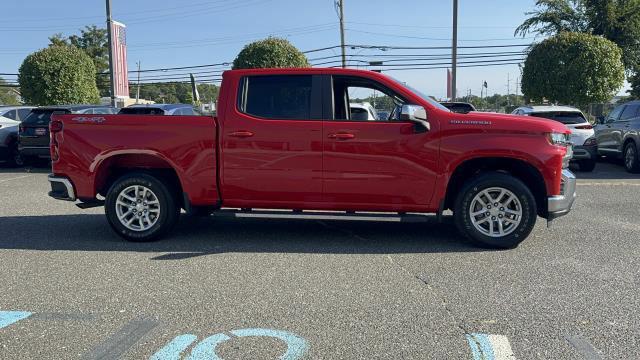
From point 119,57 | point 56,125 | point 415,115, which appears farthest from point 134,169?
point 119,57

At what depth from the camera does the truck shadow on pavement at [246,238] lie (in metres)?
5.96

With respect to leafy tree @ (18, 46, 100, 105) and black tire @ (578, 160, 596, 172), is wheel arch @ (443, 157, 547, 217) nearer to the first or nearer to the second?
black tire @ (578, 160, 596, 172)

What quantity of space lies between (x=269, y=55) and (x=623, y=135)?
13453 millimetres

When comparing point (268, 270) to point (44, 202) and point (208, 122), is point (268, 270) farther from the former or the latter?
point (44, 202)

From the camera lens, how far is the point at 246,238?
21.3ft

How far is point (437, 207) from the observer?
5891 millimetres

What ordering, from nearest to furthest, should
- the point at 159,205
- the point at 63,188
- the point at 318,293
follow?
the point at 318,293
the point at 159,205
the point at 63,188

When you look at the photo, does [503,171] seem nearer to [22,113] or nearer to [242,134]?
[242,134]

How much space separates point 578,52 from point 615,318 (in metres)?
19.4

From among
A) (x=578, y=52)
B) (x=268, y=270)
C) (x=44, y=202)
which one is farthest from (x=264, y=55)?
(x=268, y=270)

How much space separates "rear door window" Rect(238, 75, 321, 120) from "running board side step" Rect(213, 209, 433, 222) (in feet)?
3.48

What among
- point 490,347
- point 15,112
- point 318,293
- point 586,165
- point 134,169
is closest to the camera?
point 490,347

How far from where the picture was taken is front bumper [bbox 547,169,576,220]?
576 cm

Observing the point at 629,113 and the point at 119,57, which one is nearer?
the point at 629,113
